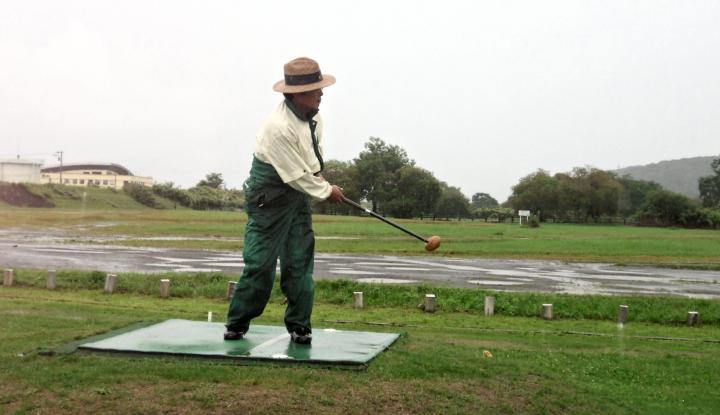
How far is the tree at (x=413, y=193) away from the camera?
10381 centimetres

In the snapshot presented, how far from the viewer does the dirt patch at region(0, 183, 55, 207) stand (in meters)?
95.7

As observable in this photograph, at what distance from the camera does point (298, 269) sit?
7.70 metres

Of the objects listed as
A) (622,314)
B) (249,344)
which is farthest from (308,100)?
(622,314)

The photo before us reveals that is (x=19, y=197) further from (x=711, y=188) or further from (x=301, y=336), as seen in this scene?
(x=711, y=188)

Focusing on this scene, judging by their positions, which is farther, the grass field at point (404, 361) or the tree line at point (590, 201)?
the tree line at point (590, 201)

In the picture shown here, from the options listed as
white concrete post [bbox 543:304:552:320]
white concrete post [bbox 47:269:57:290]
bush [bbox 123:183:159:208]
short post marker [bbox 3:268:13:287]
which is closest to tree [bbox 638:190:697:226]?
bush [bbox 123:183:159:208]

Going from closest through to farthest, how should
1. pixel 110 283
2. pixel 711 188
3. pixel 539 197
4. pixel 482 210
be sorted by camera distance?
pixel 110 283 < pixel 539 197 < pixel 482 210 < pixel 711 188

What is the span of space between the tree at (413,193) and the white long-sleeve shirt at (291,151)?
9610 centimetres

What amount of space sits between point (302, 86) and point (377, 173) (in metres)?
103

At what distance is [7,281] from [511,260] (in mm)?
21265

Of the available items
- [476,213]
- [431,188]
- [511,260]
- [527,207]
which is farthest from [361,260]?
[476,213]

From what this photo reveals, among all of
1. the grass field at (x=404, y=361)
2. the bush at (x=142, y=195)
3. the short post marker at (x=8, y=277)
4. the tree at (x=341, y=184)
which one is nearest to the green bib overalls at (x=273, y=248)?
the grass field at (x=404, y=361)

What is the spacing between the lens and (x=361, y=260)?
97.0ft

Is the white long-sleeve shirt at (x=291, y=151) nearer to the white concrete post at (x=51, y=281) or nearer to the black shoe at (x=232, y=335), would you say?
the black shoe at (x=232, y=335)
